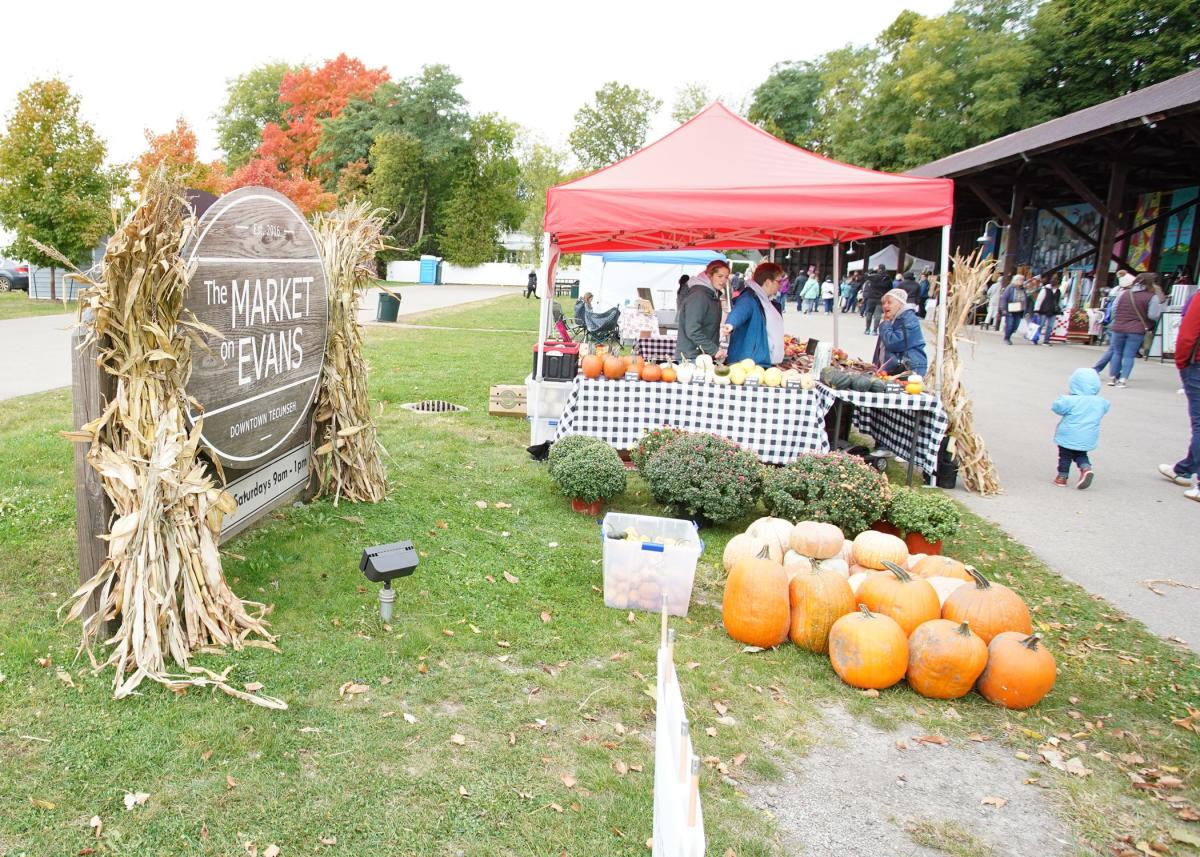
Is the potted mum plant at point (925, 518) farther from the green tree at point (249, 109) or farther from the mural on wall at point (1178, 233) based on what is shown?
the green tree at point (249, 109)

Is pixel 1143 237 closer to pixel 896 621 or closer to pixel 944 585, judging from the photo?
pixel 944 585

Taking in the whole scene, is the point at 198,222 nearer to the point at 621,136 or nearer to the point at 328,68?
the point at 328,68

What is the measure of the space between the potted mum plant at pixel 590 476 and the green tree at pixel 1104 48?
36.5 m

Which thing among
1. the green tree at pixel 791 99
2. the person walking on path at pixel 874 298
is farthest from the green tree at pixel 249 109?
the person walking on path at pixel 874 298

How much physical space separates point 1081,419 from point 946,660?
15.5 feet

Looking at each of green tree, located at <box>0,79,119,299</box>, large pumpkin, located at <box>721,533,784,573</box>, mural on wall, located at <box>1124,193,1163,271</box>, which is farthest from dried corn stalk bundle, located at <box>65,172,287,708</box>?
mural on wall, located at <box>1124,193,1163,271</box>

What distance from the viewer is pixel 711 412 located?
23.2 ft

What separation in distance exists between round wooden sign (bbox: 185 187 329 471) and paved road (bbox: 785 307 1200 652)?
512 centimetres

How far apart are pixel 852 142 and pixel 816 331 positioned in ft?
67.9

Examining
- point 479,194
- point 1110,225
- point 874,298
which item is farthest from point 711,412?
point 479,194

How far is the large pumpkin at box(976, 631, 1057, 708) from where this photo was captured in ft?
11.6

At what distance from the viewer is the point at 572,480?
5.72 m

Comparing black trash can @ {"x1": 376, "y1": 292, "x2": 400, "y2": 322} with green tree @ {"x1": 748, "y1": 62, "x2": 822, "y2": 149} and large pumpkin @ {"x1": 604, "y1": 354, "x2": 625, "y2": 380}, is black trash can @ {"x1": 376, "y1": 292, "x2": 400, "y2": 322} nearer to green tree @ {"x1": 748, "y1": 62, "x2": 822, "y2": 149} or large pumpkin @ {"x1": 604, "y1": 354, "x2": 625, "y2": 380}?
large pumpkin @ {"x1": 604, "y1": 354, "x2": 625, "y2": 380}

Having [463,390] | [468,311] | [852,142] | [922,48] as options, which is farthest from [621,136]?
[463,390]
